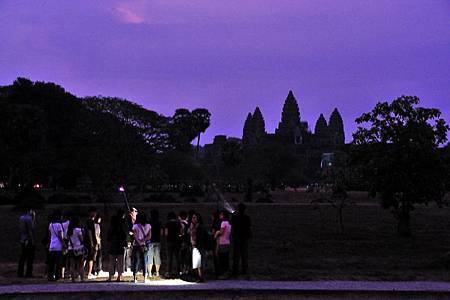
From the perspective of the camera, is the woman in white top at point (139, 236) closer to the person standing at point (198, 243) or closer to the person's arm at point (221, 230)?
the person standing at point (198, 243)

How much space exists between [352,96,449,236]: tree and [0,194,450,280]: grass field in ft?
7.31

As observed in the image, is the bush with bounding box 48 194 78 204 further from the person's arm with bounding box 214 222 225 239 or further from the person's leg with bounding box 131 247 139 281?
the person's arm with bounding box 214 222 225 239

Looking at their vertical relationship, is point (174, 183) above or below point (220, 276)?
above

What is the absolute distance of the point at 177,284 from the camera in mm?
12070

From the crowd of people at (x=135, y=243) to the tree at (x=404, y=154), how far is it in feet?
39.9

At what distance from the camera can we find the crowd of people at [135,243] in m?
12.3

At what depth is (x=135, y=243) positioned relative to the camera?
12.5 meters

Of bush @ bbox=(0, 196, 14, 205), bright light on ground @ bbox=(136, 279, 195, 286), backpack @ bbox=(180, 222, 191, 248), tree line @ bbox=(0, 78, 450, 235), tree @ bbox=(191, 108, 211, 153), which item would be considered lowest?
bright light on ground @ bbox=(136, 279, 195, 286)

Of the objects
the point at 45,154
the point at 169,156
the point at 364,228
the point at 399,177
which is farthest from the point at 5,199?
the point at 399,177

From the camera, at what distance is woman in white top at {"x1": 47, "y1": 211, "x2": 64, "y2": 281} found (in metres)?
12.3

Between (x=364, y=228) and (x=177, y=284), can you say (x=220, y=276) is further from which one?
(x=364, y=228)

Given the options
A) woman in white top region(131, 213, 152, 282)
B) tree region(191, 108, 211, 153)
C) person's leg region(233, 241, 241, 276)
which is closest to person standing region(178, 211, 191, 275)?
woman in white top region(131, 213, 152, 282)

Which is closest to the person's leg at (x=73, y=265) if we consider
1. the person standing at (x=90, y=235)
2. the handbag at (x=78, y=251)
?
the handbag at (x=78, y=251)

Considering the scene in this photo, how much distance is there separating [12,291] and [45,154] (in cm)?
4744
